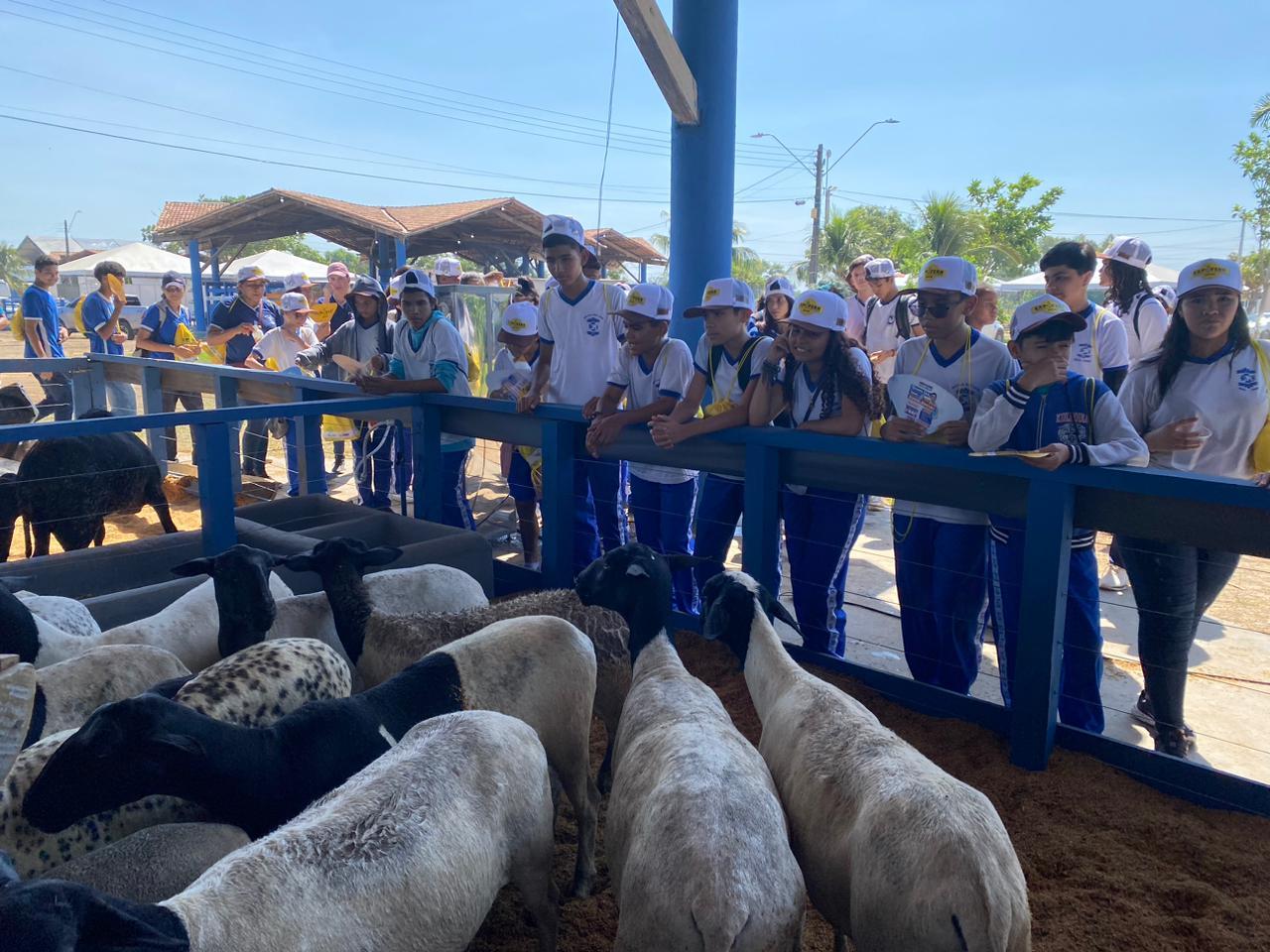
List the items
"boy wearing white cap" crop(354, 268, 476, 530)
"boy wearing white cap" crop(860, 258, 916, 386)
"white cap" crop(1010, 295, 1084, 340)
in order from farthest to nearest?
"boy wearing white cap" crop(860, 258, 916, 386)
"boy wearing white cap" crop(354, 268, 476, 530)
"white cap" crop(1010, 295, 1084, 340)

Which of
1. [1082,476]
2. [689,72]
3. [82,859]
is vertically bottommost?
[82,859]

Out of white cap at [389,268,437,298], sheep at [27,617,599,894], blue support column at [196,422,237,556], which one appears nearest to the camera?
sheep at [27,617,599,894]

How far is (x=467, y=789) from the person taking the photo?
2.53 metres

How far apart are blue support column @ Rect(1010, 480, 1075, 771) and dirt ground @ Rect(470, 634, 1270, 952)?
5.6 inches

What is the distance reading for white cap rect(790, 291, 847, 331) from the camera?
452 cm

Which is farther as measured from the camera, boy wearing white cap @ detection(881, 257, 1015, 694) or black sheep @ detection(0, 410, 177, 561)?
black sheep @ detection(0, 410, 177, 561)

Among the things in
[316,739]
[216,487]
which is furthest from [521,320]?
[316,739]

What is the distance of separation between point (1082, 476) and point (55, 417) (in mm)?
10691

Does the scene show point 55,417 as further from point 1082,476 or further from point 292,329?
point 1082,476

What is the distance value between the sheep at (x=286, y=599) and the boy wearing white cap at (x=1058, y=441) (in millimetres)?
2621

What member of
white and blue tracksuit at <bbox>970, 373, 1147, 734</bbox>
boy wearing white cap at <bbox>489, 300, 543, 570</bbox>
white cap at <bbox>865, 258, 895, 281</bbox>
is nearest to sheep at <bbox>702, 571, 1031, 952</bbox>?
white and blue tracksuit at <bbox>970, 373, 1147, 734</bbox>

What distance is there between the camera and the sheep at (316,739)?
93.1 inches

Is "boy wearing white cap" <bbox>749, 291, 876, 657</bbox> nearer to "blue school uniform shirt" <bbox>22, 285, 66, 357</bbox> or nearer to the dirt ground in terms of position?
the dirt ground

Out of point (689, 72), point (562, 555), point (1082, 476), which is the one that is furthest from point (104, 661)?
point (689, 72)
